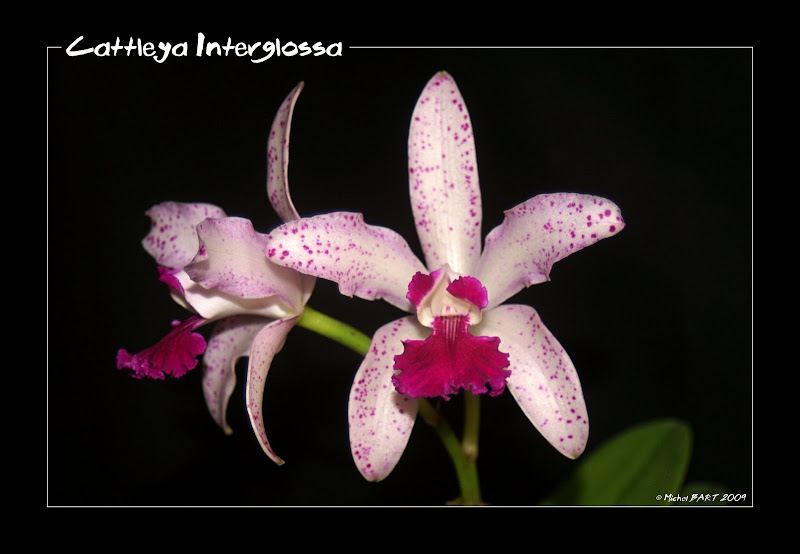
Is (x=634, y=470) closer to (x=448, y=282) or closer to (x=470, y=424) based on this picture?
(x=470, y=424)

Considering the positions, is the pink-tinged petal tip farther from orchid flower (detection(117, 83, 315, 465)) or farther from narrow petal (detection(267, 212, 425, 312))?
orchid flower (detection(117, 83, 315, 465))

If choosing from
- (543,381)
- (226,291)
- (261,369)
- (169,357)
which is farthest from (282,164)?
(543,381)

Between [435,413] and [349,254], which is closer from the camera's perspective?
[349,254]

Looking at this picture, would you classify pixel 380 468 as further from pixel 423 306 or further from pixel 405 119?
pixel 405 119

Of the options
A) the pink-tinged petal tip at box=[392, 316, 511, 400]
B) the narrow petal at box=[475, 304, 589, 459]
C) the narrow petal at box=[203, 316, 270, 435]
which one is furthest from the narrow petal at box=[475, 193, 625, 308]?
the narrow petal at box=[203, 316, 270, 435]

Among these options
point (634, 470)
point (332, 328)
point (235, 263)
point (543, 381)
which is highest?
point (235, 263)

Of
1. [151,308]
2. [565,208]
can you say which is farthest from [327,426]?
[565,208]
